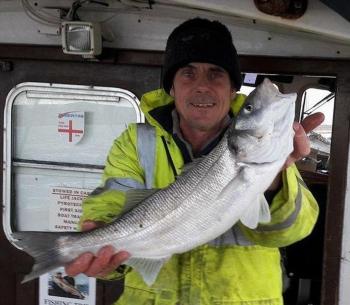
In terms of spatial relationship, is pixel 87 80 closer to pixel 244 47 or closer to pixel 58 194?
pixel 58 194

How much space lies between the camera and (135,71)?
4.35 m

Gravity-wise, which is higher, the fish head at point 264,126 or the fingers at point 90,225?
the fish head at point 264,126

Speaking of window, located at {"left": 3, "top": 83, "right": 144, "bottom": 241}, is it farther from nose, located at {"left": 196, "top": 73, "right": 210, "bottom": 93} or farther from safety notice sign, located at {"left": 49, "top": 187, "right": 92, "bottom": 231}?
nose, located at {"left": 196, "top": 73, "right": 210, "bottom": 93}

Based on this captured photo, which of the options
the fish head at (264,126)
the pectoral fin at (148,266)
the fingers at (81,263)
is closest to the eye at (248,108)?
the fish head at (264,126)

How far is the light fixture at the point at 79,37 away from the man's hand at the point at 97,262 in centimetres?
→ 184

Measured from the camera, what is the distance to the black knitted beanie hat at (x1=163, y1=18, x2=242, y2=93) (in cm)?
302

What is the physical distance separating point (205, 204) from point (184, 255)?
1.36 ft

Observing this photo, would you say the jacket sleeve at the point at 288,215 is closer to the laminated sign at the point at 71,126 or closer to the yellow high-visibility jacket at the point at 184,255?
the yellow high-visibility jacket at the point at 184,255

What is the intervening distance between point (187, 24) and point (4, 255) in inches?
103

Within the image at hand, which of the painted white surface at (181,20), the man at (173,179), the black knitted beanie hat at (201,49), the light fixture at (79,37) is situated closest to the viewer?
the man at (173,179)

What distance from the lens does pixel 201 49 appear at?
9.93 feet

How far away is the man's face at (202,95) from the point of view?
2.88m

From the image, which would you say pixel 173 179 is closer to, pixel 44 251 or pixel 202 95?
pixel 202 95

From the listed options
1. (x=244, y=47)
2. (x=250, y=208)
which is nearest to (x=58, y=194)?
(x=244, y=47)
